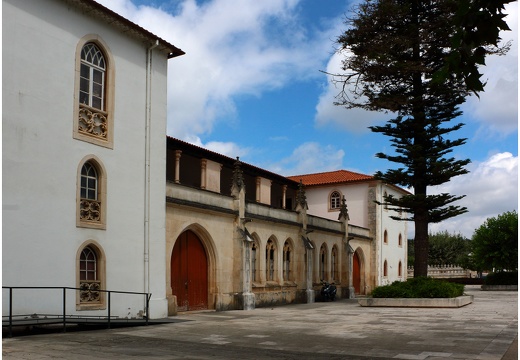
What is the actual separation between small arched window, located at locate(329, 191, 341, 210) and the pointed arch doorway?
19.2 meters

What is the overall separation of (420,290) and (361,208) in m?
16.2

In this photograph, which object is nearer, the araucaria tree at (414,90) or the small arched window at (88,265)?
the small arched window at (88,265)

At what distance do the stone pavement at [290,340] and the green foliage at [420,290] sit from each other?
5.92m

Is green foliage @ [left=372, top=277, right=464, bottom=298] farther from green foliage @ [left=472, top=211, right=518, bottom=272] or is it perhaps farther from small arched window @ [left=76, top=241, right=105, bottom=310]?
green foliage @ [left=472, top=211, right=518, bottom=272]

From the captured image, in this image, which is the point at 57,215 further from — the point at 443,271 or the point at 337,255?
the point at 443,271

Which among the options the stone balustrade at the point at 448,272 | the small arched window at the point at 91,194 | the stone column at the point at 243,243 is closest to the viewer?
the small arched window at the point at 91,194

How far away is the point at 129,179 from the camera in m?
18.0

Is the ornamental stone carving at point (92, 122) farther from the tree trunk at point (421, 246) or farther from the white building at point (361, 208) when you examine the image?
the white building at point (361, 208)

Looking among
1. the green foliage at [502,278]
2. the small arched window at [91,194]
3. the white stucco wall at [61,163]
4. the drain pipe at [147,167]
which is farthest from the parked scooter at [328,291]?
the small arched window at [91,194]

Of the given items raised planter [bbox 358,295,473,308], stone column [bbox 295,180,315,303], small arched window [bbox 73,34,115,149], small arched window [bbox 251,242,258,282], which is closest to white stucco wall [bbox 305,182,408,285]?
stone column [bbox 295,180,315,303]

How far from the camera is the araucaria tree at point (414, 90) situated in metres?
25.9

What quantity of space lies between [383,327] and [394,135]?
14.1 m

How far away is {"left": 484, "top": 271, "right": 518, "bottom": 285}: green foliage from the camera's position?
4266 centimetres

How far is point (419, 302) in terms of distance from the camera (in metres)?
24.4
